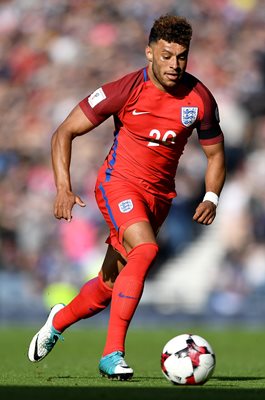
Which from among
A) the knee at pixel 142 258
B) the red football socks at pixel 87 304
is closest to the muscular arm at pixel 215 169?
the knee at pixel 142 258

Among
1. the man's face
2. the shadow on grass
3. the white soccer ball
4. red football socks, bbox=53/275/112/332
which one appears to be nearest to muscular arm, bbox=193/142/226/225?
the man's face

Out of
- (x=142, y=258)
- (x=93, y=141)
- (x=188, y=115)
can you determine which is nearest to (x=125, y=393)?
(x=142, y=258)

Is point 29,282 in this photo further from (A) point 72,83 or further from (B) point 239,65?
(B) point 239,65

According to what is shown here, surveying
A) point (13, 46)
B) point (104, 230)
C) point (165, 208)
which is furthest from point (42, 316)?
point (165, 208)

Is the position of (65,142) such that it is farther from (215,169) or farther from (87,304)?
(87,304)

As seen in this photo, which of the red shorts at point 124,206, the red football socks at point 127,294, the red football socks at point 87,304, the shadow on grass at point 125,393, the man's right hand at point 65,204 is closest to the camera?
the shadow on grass at point 125,393

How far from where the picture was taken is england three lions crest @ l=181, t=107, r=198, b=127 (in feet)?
20.2

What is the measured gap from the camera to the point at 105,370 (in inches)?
219

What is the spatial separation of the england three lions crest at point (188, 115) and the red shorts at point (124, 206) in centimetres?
51

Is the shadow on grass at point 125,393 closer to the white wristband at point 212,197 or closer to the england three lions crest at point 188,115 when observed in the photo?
the white wristband at point 212,197

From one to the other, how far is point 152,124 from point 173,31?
1.99 feet

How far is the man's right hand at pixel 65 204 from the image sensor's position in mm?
5734

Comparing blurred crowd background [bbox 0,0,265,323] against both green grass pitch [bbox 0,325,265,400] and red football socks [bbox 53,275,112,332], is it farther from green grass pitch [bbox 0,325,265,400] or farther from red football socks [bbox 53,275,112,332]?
red football socks [bbox 53,275,112,332]

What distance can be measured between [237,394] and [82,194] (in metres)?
9.86
